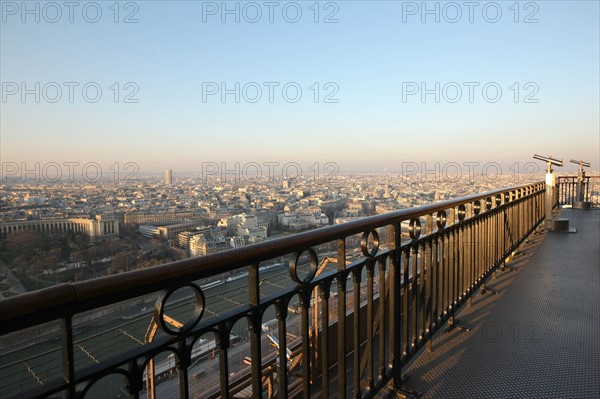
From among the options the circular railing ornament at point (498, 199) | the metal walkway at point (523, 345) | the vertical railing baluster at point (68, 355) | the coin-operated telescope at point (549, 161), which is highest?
the coin-operated telescope at point (549, 161)

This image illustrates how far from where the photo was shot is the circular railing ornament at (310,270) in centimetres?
142

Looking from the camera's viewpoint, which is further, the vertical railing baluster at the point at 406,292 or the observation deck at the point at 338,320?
the vertical railing baluster at the point at 406,292

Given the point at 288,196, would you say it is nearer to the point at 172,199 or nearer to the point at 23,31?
the point at 172,199

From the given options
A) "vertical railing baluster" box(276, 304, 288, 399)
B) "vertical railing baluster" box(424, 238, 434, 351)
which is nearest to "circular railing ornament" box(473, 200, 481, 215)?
"vertical railing baluster" box(424, 238, 434, 351)

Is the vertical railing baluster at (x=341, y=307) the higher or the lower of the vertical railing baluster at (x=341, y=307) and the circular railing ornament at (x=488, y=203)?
the lower

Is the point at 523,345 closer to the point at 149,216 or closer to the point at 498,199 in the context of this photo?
the point at 498,199

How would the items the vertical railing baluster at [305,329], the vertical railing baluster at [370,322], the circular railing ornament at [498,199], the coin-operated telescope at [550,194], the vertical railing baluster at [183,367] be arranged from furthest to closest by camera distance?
the coin-operated telescope at [550,194], the circular railing ornament at [498,199], the vertical railing baluster at [370,322], the vertical railing baluster at [305,329], the vertical railing baluster at [183,367]

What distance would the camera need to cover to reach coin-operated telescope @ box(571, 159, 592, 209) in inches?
444

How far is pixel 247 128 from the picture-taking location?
22.8 metres

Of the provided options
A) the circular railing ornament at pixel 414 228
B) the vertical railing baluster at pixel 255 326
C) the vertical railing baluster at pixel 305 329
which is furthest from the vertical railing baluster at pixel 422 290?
the vertical railing baluster at pixel 255 326

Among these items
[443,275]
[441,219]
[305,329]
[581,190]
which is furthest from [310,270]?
[581,190]

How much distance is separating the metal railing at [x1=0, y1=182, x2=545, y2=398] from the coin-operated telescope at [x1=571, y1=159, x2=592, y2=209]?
1009cm

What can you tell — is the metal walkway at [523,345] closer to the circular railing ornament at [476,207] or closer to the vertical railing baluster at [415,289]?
the vertical railing baluster at [415,289]

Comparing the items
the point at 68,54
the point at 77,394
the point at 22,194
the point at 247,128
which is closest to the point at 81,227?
the point at 22,194
